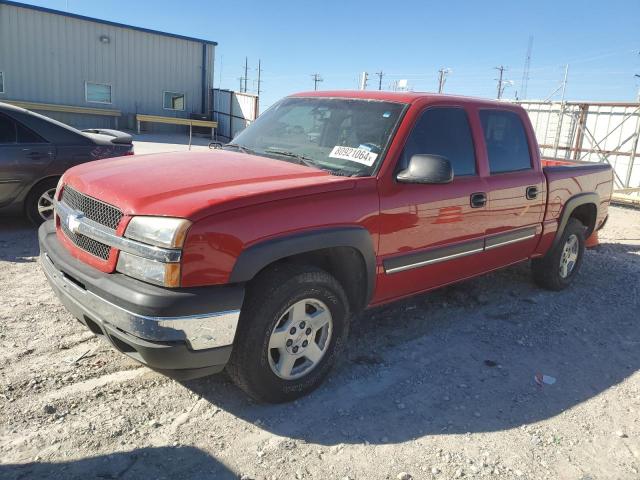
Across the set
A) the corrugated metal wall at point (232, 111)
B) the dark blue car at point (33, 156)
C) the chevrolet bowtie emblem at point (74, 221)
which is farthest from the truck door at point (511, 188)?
the corrugated metal wall at point (232, 111)

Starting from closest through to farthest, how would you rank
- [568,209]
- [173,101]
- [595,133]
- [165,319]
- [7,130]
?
1. [165,319]
2. [568,209]
3. [7,130]
4. [595,133]
5. [173,101]

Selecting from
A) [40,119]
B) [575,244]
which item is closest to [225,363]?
[575,244]

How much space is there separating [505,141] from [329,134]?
1.77m

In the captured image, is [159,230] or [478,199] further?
[478,199]

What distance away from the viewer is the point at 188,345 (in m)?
2.67

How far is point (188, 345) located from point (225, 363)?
0.89 feet

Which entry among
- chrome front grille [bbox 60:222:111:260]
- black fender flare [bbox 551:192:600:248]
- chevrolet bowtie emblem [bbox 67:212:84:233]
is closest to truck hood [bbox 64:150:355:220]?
chevrolet bowtie emblem [bbox 67:212:84:233]

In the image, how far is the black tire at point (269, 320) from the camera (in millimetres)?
2912

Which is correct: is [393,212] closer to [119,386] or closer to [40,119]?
[119,386]

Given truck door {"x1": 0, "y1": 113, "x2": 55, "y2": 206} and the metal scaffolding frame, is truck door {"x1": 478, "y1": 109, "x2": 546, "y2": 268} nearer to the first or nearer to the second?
truck door {"x1": 0, "y1": 113, "x2": 55, "y2": 206}

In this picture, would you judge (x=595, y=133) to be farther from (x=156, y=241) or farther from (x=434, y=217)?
(x=156, y=241)

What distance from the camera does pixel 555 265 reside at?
5.54 m

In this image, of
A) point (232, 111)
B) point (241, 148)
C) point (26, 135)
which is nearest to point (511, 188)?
point (241, 148)

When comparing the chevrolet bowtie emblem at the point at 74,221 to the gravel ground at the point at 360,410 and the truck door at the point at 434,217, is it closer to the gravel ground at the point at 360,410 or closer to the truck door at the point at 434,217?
the gravel ground at the point at 360,410
